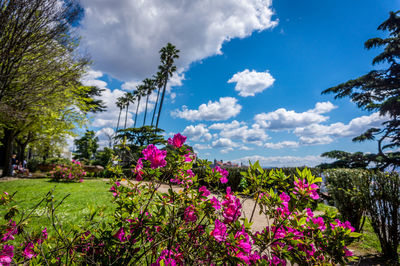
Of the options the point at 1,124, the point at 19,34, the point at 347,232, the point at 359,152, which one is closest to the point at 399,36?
the point at 359,152

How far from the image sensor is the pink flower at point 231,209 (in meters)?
1.38

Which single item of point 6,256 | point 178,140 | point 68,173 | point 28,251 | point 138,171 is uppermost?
point 178,140

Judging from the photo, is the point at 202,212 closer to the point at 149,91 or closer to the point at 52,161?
the point at 52,161

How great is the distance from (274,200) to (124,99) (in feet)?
148

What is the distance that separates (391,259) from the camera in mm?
3262

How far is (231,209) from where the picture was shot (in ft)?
4.67

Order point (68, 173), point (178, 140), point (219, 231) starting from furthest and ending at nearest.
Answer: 1. point (68, 173)
2. point (178, 140)
3. point (219, 231)

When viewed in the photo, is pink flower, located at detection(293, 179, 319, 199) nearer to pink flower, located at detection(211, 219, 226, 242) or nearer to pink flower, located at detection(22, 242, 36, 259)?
pink flower, located at detection(211, 219, 226, 242)

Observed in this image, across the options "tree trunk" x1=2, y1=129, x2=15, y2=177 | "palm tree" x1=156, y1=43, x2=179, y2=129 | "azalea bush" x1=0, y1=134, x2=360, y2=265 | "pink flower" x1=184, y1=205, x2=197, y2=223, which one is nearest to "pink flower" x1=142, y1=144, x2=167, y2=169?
"azalea bush" x1=0, y1=134, x2=360, y2=265

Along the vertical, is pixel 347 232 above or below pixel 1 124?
below

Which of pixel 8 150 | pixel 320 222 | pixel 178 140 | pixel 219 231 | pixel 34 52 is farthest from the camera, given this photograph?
pixel 8 150

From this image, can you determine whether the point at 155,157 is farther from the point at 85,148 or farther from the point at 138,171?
the point at 85,148

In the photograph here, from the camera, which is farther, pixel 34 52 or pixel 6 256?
pixel 34 52

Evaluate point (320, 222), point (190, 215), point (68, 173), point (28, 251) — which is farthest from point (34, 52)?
point (320, 222)
